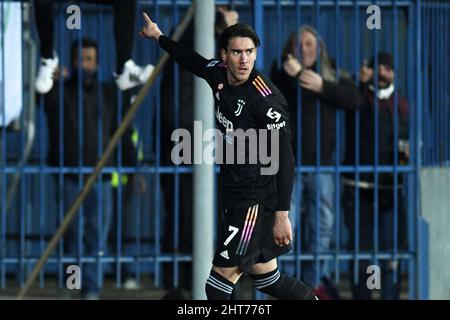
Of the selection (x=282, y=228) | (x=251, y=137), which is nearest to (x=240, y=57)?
(x=251, y=137)

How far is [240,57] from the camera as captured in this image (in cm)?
1054

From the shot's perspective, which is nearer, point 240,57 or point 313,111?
point 240,57

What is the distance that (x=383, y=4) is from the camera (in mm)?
13219

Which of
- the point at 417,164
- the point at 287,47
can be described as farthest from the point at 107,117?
the point at 417,164

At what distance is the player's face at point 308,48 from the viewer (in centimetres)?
1315

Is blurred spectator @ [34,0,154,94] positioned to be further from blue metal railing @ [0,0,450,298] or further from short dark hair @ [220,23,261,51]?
short dark hair @ [220,23,261,51]

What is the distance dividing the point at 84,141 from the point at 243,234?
Result: 2.74 meters

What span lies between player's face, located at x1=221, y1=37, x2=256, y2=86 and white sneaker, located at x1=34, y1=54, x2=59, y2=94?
9.01 ft

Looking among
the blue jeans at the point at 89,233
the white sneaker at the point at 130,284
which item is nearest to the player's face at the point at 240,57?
the blue jeans at the point at 89,233

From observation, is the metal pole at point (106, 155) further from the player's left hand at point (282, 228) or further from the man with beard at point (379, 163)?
the player's left hand at point (282, 228)

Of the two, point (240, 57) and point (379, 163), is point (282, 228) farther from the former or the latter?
point (379, 163)

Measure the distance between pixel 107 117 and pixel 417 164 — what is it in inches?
91.0
